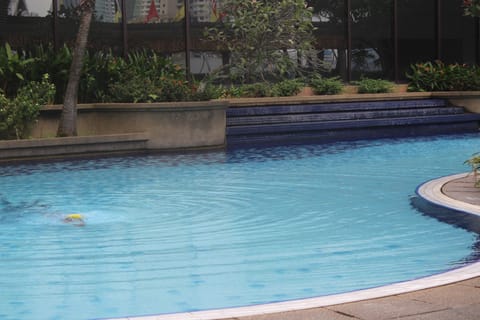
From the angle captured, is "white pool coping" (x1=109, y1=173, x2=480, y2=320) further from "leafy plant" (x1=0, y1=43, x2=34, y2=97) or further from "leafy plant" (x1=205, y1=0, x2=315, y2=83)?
"leafy plant" (x1=205, y1=0, x2=315, y2=83)

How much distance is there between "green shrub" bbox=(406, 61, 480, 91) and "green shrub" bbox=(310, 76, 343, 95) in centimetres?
266

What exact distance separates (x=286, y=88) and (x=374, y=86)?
9.02 feet

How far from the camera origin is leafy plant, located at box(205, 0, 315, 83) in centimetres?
1956

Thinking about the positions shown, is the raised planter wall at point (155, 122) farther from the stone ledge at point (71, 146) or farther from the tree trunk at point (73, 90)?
the tree trunk at point (73, 90)

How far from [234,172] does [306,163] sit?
1627 millimetres

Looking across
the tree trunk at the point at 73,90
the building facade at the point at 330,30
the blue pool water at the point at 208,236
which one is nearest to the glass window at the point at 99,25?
the building facade at the point at 330,30

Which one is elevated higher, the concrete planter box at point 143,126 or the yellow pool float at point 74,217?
the concrete planter box at point 143,126

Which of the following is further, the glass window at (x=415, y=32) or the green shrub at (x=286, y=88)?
the glass window at (x=415, y=32)

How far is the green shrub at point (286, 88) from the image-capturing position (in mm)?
20922

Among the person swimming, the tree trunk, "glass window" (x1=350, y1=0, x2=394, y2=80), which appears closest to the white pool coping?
the person swimming

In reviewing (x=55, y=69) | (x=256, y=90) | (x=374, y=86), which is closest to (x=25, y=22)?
(x=55, y=69)

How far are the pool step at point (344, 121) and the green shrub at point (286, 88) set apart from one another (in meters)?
0.91

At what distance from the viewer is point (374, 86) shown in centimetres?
2242

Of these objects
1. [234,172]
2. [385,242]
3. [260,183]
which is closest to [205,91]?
[234,172]
